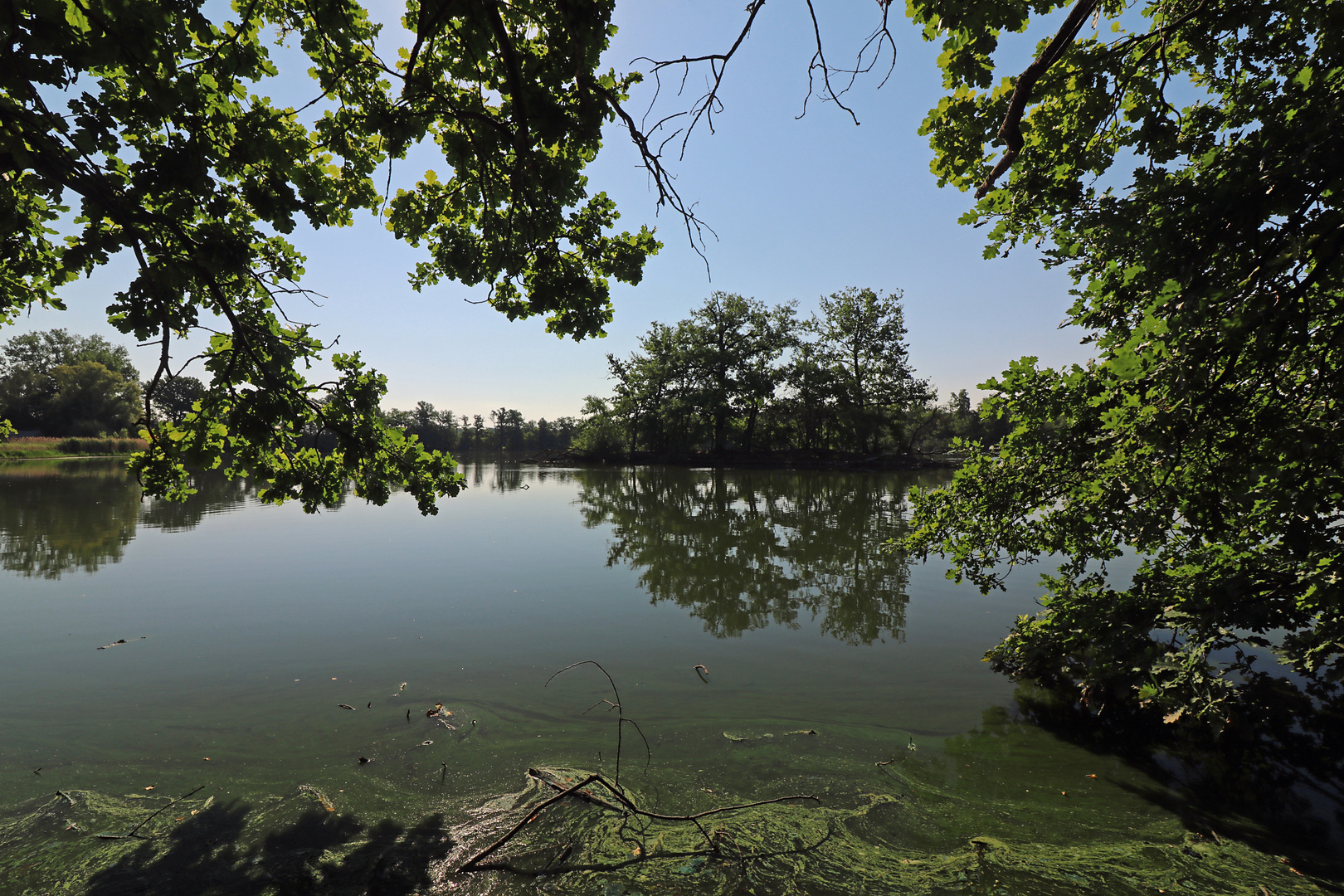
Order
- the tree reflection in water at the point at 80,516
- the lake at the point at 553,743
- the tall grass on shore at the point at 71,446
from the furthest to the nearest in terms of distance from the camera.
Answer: the tall grass on shore at the point at 71,446, the tree reflection in water at the point at 80,516, the lake at the point at 553,743

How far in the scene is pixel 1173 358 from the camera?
2555mm

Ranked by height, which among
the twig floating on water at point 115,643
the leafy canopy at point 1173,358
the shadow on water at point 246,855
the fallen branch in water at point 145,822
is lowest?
the twig floating on water at point 115,643

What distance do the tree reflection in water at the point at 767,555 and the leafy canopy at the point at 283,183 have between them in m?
3.88

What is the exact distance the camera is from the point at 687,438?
135ft

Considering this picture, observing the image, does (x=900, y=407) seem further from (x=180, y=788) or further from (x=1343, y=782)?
(x=180, y=788)

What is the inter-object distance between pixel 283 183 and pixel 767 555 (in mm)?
8048

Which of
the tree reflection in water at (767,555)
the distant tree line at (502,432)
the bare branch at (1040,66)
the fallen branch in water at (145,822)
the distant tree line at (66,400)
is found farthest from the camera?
the distant tree line at (502,432)

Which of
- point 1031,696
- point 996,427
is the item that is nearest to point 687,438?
point 996,427

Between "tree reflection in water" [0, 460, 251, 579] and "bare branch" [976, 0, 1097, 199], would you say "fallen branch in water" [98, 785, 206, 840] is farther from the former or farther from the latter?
"tree reflection in water" [0, 460, 251, 579]

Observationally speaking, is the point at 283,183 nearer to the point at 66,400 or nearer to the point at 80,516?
the point at 80,516

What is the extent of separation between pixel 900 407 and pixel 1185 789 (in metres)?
39.7

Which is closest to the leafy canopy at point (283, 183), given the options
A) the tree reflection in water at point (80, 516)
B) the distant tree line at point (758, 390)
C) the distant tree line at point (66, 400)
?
the tree reflection in water at point (80, 516)

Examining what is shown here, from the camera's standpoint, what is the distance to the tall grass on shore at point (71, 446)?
36406mm

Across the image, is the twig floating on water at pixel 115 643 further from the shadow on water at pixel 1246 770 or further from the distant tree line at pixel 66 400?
the distant tree line at pixel 66 400
